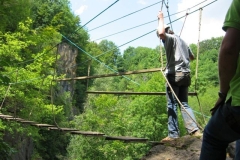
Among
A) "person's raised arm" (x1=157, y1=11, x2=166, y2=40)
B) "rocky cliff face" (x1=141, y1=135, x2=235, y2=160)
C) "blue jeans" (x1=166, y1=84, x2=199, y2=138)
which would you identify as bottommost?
"rocky cliff face" (x1=141, y1=135, x2=235, y2=160)

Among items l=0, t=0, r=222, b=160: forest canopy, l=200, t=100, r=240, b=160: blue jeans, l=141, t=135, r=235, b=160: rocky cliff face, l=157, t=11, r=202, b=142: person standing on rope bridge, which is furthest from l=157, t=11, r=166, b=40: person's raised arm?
l=200, t=100, r=240, b=160: blue jeans

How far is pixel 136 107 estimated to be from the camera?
2300cm

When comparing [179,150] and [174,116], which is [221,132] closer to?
[179,150]

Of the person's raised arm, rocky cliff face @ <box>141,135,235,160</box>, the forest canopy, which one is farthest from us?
the forest canopy

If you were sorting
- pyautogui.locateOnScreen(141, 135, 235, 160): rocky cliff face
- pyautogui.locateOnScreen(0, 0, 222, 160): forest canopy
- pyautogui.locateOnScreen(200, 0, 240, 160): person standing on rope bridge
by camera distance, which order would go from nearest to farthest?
pyautogui.locateOnScreen(200, 0, 240, 160): person standing on rope bridge, pyautogui.locateOnScreen(141, 135, 235, 160): rocky cliff face, pyautogui.locateOnScreen(0, 0, 222, 160): forest canopy

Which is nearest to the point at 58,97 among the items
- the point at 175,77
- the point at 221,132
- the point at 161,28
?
the point at 175,77

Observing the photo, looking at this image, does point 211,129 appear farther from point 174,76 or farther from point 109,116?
point 109,116

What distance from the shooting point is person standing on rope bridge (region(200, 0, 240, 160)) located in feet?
4.51

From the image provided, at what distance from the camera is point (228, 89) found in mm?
1485

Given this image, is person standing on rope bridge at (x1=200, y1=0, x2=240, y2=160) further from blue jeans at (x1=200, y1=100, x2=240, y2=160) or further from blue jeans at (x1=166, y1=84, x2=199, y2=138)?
blue jeans at (x1=166, y1=84, x2=199, y2=138)

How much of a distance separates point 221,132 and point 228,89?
20 cm

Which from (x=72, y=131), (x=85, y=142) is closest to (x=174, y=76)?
(x=72, y=131)

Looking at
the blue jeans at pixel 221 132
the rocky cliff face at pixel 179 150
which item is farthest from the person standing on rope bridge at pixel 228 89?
the rocky cliff face at pixel 179 150

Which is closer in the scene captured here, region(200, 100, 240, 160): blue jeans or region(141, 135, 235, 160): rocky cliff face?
region(200, 100, 240, 160): blue jeans
